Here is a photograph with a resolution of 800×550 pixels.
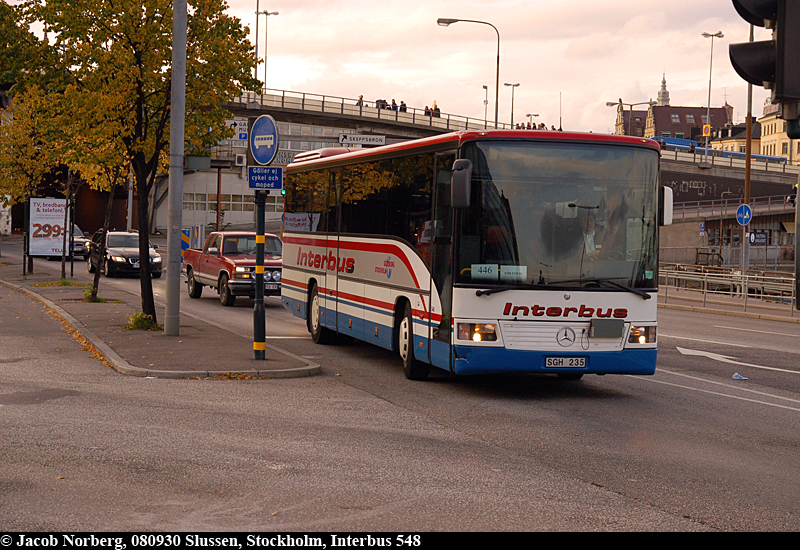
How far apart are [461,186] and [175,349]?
5.67 metres

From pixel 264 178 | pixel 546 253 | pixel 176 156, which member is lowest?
pixel 546 253

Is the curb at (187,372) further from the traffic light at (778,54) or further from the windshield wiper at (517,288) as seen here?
the traffic light at (778,54)

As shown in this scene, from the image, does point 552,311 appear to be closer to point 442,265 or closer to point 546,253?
point 546,253

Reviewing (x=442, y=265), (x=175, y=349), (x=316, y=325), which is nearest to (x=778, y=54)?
(x=442, y=265)

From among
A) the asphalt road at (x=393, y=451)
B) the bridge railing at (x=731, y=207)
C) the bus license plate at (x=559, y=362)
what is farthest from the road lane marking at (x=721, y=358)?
the bridge railing at (x=731, y=207)

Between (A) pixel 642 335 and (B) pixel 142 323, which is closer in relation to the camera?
(A) pixel 642 335

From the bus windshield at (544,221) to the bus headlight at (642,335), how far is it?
0.50 meters

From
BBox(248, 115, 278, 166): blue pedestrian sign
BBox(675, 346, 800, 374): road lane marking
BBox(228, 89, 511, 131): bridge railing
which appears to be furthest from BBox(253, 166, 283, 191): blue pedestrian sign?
BBox(228, 89, 511, 131): bridge railing

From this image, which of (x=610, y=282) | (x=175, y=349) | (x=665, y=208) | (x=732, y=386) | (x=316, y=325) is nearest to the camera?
(x=610, y=282)

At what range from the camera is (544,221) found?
11281mm

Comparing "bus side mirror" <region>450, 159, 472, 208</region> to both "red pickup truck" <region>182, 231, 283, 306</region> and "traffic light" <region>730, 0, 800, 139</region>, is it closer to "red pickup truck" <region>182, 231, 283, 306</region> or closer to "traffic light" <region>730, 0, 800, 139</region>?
"traffic light" <region>730, 0, 800, 139</region>

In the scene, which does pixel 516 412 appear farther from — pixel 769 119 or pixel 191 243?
pixel 769 119

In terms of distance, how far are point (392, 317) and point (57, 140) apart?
9.41 metres

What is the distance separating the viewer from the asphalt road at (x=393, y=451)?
621 cm
